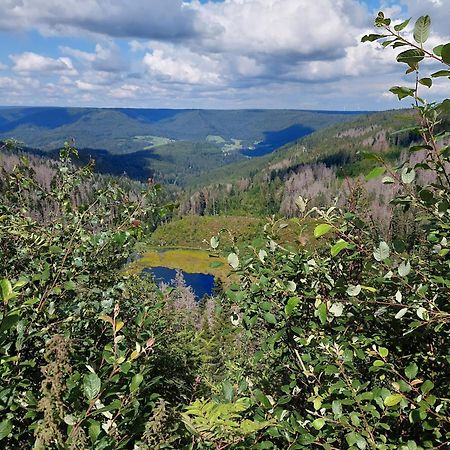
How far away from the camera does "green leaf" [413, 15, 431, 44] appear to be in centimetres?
185

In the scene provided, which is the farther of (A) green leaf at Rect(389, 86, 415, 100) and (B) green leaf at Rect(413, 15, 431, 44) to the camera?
(A) green leaf at Rect(389, 86, 415, 100)

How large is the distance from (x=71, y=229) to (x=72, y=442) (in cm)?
337

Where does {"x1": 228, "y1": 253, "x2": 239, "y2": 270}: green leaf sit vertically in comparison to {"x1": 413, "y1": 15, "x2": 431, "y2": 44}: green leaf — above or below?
below

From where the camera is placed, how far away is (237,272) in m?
3.21

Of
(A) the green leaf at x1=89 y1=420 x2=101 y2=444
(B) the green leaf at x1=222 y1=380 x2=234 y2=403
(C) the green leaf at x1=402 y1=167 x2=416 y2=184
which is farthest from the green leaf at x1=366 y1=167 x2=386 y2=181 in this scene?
(A) the green leaf at x1=89 y1=420 x2=101 y2=444

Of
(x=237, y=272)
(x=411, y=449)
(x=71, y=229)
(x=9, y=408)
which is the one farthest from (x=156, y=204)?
(x=411, y=449)

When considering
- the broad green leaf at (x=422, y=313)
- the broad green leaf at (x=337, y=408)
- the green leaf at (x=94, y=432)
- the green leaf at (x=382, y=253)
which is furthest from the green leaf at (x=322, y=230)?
the green leaf at (x=94, y=432)

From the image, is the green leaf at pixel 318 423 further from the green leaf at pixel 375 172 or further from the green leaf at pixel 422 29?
the green leaf at pixel 422 29

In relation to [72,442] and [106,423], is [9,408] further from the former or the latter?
[72,442]

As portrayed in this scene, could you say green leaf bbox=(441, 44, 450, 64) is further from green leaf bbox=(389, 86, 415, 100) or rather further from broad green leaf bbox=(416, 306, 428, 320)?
broad green leaf bbox=(416, 306, 428, 320)

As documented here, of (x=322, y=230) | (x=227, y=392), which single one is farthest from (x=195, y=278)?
(x=322, y=230)

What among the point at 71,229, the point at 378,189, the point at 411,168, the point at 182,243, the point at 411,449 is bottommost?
the point at 182,243

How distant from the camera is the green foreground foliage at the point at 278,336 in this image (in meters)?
2.30

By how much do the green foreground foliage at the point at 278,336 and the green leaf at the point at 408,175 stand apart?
0.02 meters
